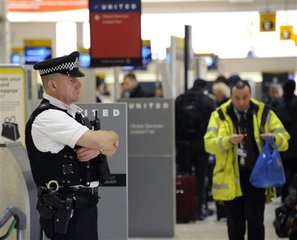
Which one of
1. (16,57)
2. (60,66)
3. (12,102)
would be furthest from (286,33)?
(60,66)

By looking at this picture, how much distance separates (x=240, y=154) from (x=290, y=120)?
15.0 ft

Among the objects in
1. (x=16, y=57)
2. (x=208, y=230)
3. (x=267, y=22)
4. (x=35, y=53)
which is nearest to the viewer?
(x=208, y=230)

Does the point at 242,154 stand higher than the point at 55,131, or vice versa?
the point at 55,131

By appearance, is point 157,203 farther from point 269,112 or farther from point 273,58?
point 273,58

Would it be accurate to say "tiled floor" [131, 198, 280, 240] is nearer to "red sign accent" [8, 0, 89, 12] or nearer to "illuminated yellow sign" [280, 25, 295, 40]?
"red sign accent" [8, 0, 89, 12]

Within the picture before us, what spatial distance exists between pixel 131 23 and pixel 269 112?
3.29m

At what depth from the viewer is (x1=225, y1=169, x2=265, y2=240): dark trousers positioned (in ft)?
20.1

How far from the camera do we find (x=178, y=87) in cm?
1255

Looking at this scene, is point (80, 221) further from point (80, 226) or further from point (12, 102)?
point (12, 102)

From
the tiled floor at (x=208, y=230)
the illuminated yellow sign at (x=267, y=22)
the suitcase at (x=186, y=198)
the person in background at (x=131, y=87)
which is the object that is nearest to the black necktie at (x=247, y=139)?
the tiled floor at (x=208, y=230)

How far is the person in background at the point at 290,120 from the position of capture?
34.6 ft

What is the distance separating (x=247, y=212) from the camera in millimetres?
6152

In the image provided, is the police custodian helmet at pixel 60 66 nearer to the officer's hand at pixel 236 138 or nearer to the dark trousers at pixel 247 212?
the officer's hand at pixel 236 138

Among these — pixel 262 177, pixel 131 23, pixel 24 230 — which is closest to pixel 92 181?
pixel 24 230
